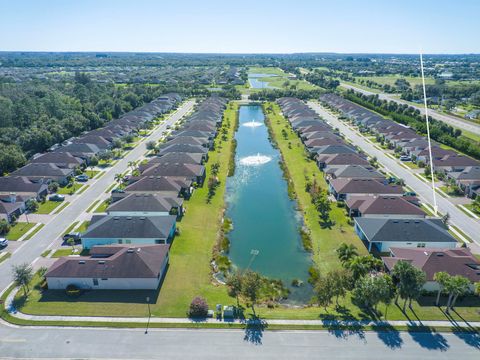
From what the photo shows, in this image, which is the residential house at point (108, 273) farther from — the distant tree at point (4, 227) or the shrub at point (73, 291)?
the distant tree at point (4, 227)

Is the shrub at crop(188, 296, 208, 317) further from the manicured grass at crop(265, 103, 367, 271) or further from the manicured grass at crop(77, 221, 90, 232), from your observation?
the manicured grass at crop(77, 221, 90, 232)

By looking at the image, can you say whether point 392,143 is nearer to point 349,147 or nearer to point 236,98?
point 349,147

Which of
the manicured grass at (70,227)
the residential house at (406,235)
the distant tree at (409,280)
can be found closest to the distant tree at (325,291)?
the distant tree at (409,280)

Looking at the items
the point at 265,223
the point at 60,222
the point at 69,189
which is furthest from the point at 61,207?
the point at 265,223

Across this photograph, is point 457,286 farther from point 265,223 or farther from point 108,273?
point 108,273

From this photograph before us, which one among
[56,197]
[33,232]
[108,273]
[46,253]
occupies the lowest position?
[33,232]

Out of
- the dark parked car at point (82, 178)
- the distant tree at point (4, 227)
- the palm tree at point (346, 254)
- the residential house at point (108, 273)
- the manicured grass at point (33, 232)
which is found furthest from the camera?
the dark parked car at point (82, 178)
